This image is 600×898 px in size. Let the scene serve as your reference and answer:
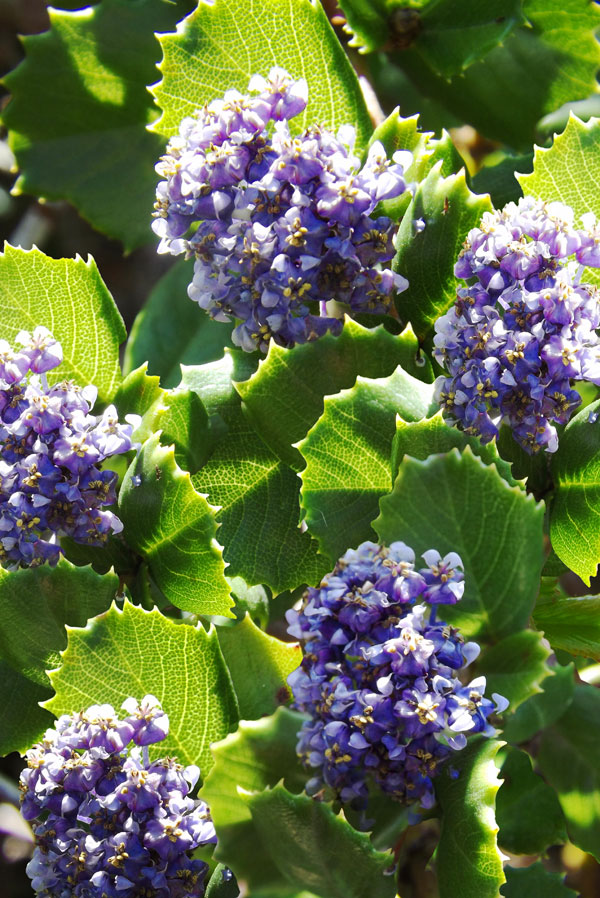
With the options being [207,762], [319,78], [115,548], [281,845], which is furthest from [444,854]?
[319,78]

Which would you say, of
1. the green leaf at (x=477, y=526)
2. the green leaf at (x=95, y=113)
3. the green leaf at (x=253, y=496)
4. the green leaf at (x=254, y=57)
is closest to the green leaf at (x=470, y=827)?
the green leaf at (x=477, y=526)

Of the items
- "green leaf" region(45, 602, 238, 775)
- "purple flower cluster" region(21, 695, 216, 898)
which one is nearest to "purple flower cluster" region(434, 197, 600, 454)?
"green leaf" region(45, 602, 238, 775)

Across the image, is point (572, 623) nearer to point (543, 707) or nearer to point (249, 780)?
point (543, 707)

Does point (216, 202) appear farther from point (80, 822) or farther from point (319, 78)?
point (80, 822)

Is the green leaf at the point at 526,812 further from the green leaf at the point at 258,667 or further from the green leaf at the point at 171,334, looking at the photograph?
the green leaf at the point at 171,334

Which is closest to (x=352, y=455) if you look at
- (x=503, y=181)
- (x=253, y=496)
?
(x=253, y=496)

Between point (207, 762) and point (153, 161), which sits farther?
point (153, 161)
